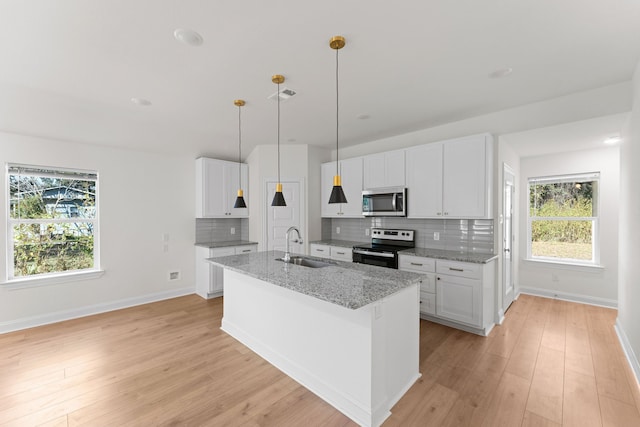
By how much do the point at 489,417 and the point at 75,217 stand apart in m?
5.29

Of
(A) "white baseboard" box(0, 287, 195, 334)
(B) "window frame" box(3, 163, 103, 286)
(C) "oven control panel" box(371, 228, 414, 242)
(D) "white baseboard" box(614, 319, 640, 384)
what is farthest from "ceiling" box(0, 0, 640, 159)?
(D) "white baseboard" box(614, 319, 640, 384)

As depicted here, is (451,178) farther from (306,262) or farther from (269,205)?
(269,205)

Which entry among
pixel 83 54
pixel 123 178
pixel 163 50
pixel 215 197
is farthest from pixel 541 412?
pixel 123 178

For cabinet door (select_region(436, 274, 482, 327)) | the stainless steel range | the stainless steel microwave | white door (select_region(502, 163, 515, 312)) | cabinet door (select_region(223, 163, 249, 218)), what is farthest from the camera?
cabinet door (select_region(223, 163, 249, 218))

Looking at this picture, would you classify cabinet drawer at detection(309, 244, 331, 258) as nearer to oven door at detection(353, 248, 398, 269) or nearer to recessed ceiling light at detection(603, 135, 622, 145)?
oven door at detection(353, 248, 398, 269)

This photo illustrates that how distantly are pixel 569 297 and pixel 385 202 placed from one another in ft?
10.7

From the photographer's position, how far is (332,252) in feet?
15.1

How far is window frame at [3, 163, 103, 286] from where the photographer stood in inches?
136

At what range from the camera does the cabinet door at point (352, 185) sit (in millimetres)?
4570

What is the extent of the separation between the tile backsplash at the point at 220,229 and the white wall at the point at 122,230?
0.17m

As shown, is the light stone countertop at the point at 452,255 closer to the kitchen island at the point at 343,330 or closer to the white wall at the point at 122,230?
the kitchen island at the point at 343,330

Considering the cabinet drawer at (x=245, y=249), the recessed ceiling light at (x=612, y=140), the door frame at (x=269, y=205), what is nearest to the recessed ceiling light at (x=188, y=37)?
the door frame at (x=269, y=205)

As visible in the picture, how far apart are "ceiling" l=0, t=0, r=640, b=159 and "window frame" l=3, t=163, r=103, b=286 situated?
1.67 ft

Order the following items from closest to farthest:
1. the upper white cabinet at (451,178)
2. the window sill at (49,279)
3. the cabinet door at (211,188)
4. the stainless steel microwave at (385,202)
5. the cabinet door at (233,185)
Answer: the upper white cabinet at (451,178), the window sill at (49,279), the stainless steel microwave at (385,202), the cabinet door at (211,188), the cabinet door at (233,185)
